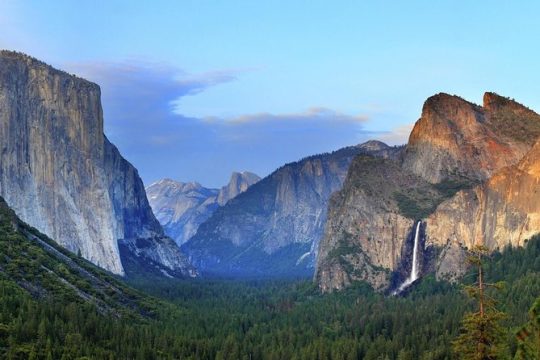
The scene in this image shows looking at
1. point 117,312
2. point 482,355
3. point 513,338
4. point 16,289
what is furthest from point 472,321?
point 117,312

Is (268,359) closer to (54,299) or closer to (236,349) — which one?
(236,349)

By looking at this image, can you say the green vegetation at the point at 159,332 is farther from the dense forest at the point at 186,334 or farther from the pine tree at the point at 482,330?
the pine tree at the point at 482,330

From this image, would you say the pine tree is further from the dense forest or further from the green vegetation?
the green vegetation

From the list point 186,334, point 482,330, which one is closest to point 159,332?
point 186,334

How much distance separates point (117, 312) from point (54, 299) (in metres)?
24.1

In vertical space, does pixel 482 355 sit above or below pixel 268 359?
above

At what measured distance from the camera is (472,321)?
69.4m

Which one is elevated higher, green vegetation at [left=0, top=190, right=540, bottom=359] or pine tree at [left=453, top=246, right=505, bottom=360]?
pine tree at [left=453, top=246, right=505, bottom=360]

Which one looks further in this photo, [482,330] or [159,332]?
[159,332]

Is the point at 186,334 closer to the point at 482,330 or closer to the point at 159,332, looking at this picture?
the point at 159,332

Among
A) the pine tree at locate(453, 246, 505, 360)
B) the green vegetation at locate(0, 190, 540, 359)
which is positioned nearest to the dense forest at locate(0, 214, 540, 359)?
the green vegetation at locate(0, 190, 540, 359)

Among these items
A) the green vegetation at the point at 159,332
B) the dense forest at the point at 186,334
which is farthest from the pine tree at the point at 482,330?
the green vegetation at the point at 159,332

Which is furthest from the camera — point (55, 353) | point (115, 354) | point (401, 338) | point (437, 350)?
point (401, 338)

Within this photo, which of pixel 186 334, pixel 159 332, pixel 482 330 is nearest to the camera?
pixel 482 330
